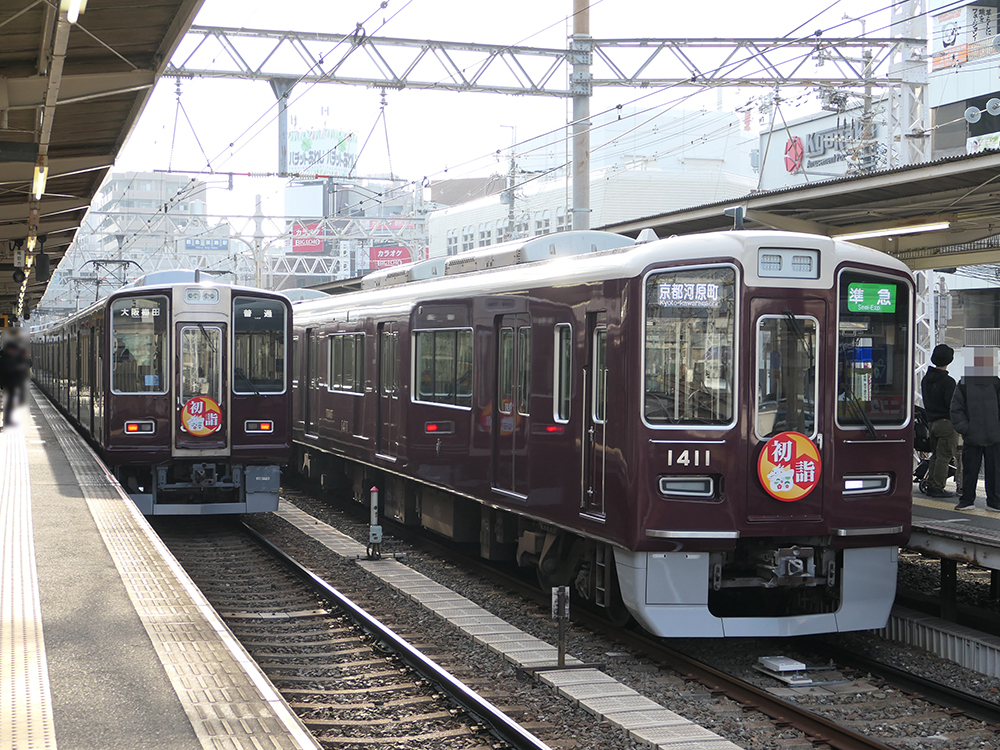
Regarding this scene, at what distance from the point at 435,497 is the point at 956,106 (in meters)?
29.9

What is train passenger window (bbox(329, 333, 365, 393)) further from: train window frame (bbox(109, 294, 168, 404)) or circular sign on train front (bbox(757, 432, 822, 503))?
circular sign on train front (bbox(757, 432, 822, 503))

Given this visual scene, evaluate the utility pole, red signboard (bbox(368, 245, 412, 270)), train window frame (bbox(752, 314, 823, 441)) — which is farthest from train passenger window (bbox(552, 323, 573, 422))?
red signboard (bbox(368, 245, 412, 270))

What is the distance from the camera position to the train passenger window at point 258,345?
12.9m

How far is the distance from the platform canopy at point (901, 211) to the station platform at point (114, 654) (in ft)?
19.9

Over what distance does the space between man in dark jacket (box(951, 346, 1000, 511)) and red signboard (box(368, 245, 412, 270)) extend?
5367 cm

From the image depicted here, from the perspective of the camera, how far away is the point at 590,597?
841 cm

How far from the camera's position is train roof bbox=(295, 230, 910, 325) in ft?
23.8

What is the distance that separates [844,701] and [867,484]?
157 centimetres

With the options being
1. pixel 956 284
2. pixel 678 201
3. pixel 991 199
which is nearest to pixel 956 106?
pixel 956 284

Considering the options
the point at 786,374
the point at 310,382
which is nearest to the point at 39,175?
the point at 310,382

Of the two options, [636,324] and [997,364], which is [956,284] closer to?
[997,364]

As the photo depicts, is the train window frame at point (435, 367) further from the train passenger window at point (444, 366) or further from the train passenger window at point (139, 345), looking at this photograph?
the train passenger window at point (139, 345)

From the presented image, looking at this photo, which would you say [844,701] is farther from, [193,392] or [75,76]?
[193,392]

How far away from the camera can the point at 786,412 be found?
7344mm
